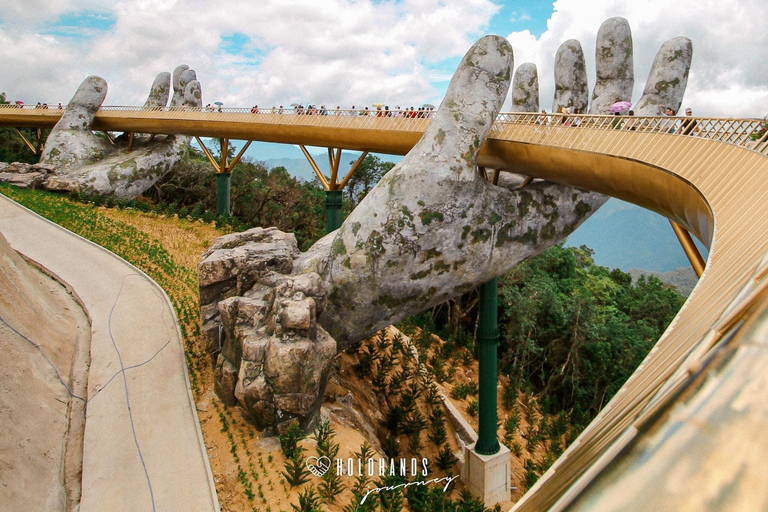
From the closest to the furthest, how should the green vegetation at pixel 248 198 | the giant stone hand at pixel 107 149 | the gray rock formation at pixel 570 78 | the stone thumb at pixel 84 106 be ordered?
1. the gray rock formation at pixel 570 78
2. the giant stone hand at pixel 107 149
3. the stone thumb at pixel 84 106
4. the green vegetation at pixel 248 198

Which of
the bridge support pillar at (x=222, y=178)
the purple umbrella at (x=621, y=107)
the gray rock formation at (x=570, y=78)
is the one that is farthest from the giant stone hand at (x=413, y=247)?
the bridge support pillar at (x=222, y=178)

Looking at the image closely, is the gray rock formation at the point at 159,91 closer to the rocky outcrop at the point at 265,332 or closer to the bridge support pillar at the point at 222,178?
the bridge support pillar at the point at 222,178

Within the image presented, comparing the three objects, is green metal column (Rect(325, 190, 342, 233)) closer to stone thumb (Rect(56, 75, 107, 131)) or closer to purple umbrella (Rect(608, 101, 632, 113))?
purple umbrella (Rect(608, 101, 632, 113))

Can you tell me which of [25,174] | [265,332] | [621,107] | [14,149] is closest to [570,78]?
[621,107]

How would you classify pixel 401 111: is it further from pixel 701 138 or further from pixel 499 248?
pixel 701 138

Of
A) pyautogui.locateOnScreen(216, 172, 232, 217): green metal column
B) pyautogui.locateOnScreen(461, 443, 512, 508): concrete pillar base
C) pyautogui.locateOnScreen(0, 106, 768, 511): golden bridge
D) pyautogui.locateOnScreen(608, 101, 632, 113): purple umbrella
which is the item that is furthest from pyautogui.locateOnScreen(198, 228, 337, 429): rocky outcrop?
pyautogui.locateOnScreen(216, 172, 232, 217): green metal column
